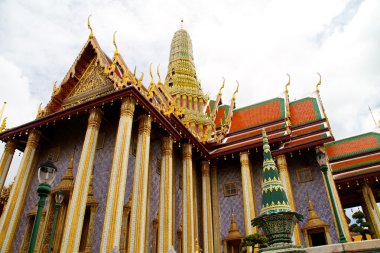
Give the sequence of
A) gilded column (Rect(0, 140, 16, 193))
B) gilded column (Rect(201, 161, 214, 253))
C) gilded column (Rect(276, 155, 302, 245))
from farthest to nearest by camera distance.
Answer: gilded column (Rect(201, 161, 214, 253)), gilded column (Rect(276, 155, 302, 245)), gilded column (Rect(0, 140, 16, 193))

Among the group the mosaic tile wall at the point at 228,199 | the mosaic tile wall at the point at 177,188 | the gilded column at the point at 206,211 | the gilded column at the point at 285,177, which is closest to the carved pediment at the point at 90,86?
the mosaic tile wall at the point at 177,188

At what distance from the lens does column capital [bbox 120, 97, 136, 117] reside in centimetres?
1010

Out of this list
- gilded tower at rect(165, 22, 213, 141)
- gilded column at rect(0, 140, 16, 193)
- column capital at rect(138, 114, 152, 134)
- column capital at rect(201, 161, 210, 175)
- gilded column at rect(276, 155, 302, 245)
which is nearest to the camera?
column capital at rect(138, 114, 152, 134)

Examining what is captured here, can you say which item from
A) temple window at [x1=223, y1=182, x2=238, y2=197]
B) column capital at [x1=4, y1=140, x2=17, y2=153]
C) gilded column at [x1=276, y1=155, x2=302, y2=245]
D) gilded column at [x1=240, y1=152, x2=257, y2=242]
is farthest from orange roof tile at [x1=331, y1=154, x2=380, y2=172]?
column capital at [x1=4, y1=140, x2=17, y2=153]

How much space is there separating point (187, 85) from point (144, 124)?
33.4 feet

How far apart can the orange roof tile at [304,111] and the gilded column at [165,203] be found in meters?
7.23

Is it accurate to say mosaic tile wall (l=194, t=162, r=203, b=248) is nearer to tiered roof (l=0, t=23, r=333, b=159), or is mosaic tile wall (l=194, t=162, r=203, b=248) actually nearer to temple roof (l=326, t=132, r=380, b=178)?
tiered roof (l=0, t=23, r=333, b=159)

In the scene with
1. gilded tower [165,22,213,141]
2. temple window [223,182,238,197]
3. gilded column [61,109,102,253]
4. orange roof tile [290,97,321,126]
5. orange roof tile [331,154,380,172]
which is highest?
gilded tower [165,22,213,141]

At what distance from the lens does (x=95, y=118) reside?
10.6 meters

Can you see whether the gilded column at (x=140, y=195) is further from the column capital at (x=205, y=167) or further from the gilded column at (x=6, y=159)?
the gilded column at (x=6, y=159)

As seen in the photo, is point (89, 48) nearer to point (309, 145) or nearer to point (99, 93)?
point (99, 93)

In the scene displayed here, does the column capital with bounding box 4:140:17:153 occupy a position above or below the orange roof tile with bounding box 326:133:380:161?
below

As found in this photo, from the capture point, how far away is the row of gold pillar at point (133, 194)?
850 cm

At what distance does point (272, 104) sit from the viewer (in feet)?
58.0
